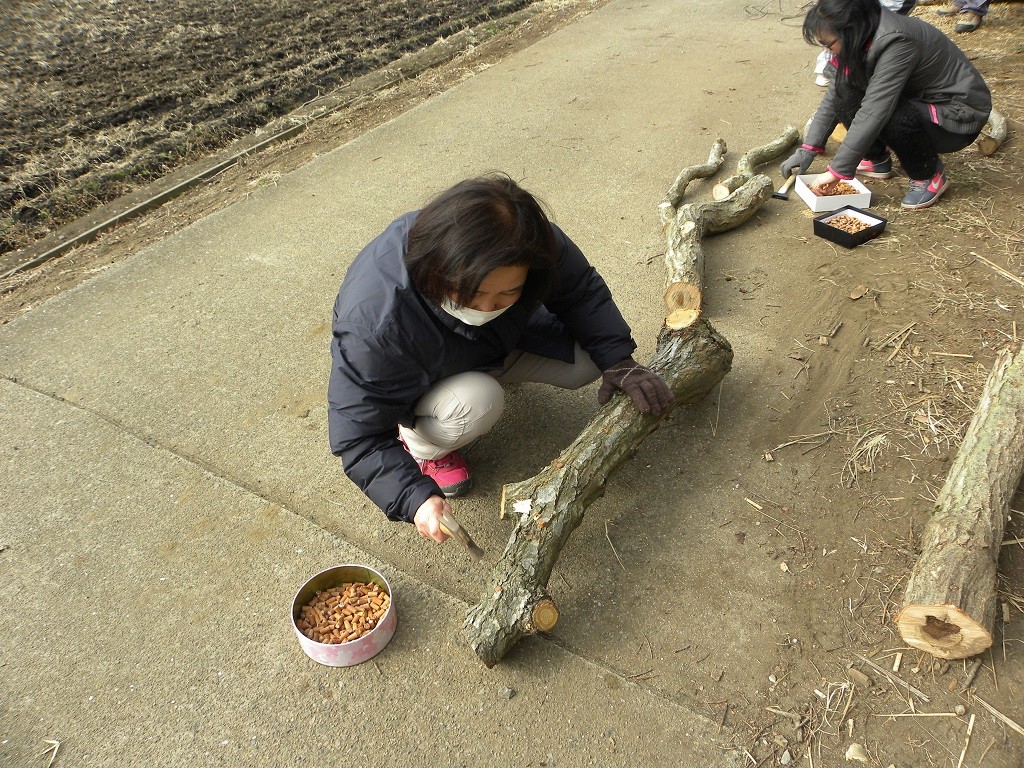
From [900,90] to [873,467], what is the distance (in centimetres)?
215

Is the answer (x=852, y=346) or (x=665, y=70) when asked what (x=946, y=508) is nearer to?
(x=852, y=346)

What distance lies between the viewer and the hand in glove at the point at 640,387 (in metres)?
2.54

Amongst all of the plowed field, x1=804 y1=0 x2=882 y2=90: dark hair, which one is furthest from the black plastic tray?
the plowed field

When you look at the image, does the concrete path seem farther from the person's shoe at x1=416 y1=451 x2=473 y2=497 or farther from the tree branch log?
the tree branch log

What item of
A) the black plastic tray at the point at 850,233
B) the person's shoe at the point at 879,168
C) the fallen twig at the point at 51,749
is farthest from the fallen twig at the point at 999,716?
the person's shoe at the point at 879,168

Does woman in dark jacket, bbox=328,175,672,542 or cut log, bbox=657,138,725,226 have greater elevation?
woman in dark jacket, bbox=328,175,672,542

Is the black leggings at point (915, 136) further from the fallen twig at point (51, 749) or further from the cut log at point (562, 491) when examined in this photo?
the fallen twig at point (51, 749)

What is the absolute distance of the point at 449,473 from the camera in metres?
2.67

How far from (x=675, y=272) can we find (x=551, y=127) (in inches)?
97.6

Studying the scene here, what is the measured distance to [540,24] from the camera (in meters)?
7.71

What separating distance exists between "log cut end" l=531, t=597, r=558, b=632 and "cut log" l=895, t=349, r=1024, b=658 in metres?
0.98

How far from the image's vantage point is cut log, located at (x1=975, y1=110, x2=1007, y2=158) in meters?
4.34

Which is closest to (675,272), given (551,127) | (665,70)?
(551,127)

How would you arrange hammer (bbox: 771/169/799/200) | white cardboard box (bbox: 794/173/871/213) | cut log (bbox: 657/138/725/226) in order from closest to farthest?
white cardboard box (bbox: 794/173/871/213) → cut log (bbox: 657/138/725/226) → hammer (bbox: 771/169/799/200)
